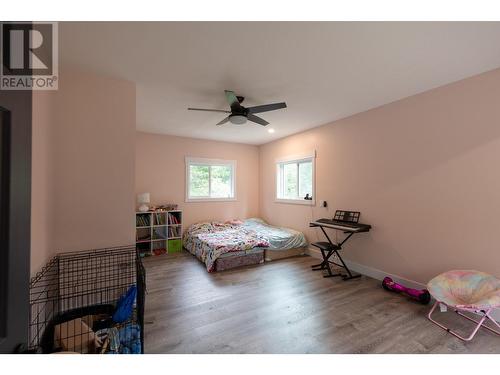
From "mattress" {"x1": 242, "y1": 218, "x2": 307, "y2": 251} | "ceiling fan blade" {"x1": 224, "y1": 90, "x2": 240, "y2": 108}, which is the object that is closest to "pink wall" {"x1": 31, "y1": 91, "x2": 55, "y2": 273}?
"ceiling fan blade" {"x1": 224, "y1": 90, "x2": 240, "y2": 108}

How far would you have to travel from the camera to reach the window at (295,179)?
4453mm

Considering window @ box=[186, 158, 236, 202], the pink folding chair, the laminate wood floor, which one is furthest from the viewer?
window @ box=[186, 158, 236, 202]

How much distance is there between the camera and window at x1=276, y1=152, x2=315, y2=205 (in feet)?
14.6

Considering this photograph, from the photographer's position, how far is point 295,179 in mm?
4883

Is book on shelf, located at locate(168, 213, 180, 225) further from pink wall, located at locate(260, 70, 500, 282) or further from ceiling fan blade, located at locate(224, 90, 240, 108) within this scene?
pink wall, located at locate(260, 70, 500, 282)

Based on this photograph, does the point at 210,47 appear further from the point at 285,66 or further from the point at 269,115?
the point at 269,115

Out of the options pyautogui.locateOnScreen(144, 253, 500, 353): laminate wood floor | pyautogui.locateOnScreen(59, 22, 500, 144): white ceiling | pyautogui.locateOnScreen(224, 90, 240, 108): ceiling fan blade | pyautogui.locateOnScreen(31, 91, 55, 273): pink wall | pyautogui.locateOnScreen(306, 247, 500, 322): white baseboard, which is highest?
pyautogui.locateOnScreen(59, 22, 500, 144): white ceiling

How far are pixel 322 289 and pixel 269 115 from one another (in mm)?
2688

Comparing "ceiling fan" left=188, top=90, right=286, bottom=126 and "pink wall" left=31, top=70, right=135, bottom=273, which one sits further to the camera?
"ceiling fan" left=188, top=90, right=286, bottom=126

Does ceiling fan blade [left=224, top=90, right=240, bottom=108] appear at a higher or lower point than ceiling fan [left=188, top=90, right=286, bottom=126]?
higher

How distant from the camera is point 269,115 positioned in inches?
141

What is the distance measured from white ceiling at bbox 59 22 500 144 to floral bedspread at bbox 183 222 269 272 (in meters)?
2.21
